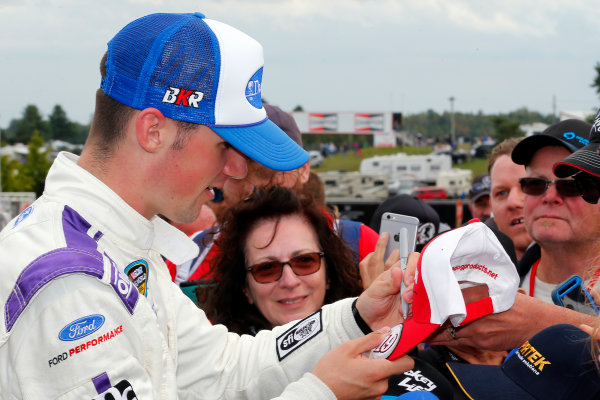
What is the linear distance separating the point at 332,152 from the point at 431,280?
240ft

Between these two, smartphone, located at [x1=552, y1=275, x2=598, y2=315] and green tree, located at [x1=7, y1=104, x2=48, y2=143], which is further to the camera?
green tree, located at [x1=7, y1=104, x2=48, y2=143]

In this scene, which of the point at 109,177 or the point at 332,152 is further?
the point at 332,152

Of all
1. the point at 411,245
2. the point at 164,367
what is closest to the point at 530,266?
the point at 411,245

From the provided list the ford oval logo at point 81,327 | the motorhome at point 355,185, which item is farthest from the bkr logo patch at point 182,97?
the motorhome at point 355,185

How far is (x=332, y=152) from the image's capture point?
75.0m

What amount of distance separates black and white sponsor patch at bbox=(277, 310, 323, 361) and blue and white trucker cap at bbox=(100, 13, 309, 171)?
787 millimetres

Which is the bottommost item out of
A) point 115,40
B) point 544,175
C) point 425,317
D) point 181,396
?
point 181,396

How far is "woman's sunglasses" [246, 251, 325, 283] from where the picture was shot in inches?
124

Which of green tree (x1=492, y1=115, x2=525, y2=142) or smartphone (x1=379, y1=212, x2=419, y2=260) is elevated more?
green tree (x1=492, y1=115, x2=525, y2=142)

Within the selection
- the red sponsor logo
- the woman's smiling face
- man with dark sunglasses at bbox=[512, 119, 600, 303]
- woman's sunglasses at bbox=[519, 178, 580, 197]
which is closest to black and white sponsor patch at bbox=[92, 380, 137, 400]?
the red sponsor logo

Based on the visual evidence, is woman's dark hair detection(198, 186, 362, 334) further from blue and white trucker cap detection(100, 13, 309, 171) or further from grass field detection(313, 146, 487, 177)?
grass field detection(313, 146, 487, 177)

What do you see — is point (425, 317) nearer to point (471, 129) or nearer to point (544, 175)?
point (544, 175)

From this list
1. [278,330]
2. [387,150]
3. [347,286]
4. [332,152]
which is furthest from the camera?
[332,152]

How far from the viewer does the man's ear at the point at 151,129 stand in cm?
202
